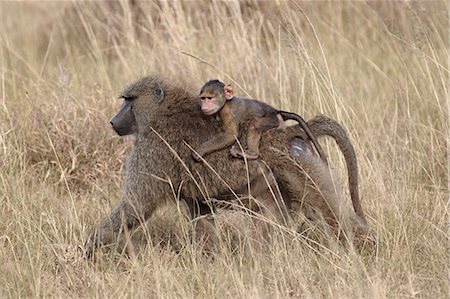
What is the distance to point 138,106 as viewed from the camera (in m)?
4.82

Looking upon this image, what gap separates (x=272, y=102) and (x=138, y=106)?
1.89m

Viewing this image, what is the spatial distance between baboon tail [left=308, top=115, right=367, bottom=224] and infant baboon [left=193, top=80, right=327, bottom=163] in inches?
4.0

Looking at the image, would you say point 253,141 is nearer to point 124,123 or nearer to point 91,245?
point 124,123

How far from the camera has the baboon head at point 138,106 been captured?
4.79m

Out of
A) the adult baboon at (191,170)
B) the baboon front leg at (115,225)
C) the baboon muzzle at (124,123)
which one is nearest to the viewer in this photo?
the adult baboon at (191,170)

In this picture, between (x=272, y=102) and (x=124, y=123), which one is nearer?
(x=124, y=123)

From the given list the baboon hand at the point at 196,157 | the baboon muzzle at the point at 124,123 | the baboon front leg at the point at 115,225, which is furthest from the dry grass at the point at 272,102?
the baboon muzzle at the point at 124,123

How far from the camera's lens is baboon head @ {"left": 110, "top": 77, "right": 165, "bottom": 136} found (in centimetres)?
479

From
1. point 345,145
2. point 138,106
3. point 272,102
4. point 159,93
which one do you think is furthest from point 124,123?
point 272,102

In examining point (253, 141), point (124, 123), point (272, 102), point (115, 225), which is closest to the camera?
point (253, 141)

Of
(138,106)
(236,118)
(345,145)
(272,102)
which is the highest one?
(138,106)

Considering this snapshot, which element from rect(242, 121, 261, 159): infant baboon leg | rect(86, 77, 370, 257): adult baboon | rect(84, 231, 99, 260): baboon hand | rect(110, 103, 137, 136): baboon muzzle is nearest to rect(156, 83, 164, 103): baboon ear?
rect(86, 77, 370, 257): adult baboon

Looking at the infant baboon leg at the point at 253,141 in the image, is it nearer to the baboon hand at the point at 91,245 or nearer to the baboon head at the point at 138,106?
the baboon head at the point at 138,106

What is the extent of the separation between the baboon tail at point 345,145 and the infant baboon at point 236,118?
0.10 metres
